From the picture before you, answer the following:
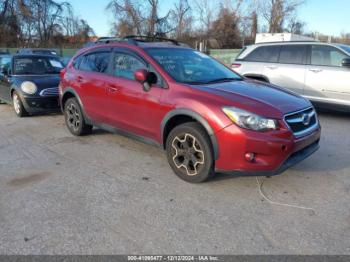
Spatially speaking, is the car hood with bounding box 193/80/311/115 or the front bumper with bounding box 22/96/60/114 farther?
the front bumper with bounding box 22/96/60/114

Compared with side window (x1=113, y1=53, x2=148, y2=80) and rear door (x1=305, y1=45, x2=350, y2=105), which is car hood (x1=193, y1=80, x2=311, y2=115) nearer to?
side window (x1=113, y1=53, x2=148, y2=80)

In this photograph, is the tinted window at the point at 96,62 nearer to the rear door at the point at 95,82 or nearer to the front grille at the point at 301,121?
the rear door at the point at 95,82

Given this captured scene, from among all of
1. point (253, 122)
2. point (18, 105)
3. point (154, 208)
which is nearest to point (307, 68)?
point (253, 122)

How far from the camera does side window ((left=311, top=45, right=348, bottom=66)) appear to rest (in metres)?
7.42

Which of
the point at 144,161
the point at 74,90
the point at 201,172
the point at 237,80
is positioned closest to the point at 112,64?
the point at 74,90

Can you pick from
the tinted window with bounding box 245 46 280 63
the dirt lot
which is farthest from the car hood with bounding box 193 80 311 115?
the tinted window with bounding box 245 46 280 63

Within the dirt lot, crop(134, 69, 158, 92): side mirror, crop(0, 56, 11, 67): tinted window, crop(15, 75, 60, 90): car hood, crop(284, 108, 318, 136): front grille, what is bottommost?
the dirt lot

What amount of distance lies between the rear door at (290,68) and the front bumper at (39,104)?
526 cm

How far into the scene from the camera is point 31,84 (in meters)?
7.82

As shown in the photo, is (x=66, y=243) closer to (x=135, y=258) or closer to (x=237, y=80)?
(x=135, y=258)

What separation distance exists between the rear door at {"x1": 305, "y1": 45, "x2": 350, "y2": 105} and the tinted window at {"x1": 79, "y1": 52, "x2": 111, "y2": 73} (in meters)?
4.82

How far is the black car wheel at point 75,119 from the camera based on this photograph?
235 inches

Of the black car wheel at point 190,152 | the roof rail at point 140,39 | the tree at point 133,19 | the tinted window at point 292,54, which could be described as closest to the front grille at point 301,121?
the black car wheel at point 190,152

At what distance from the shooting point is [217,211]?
3.39 meters
